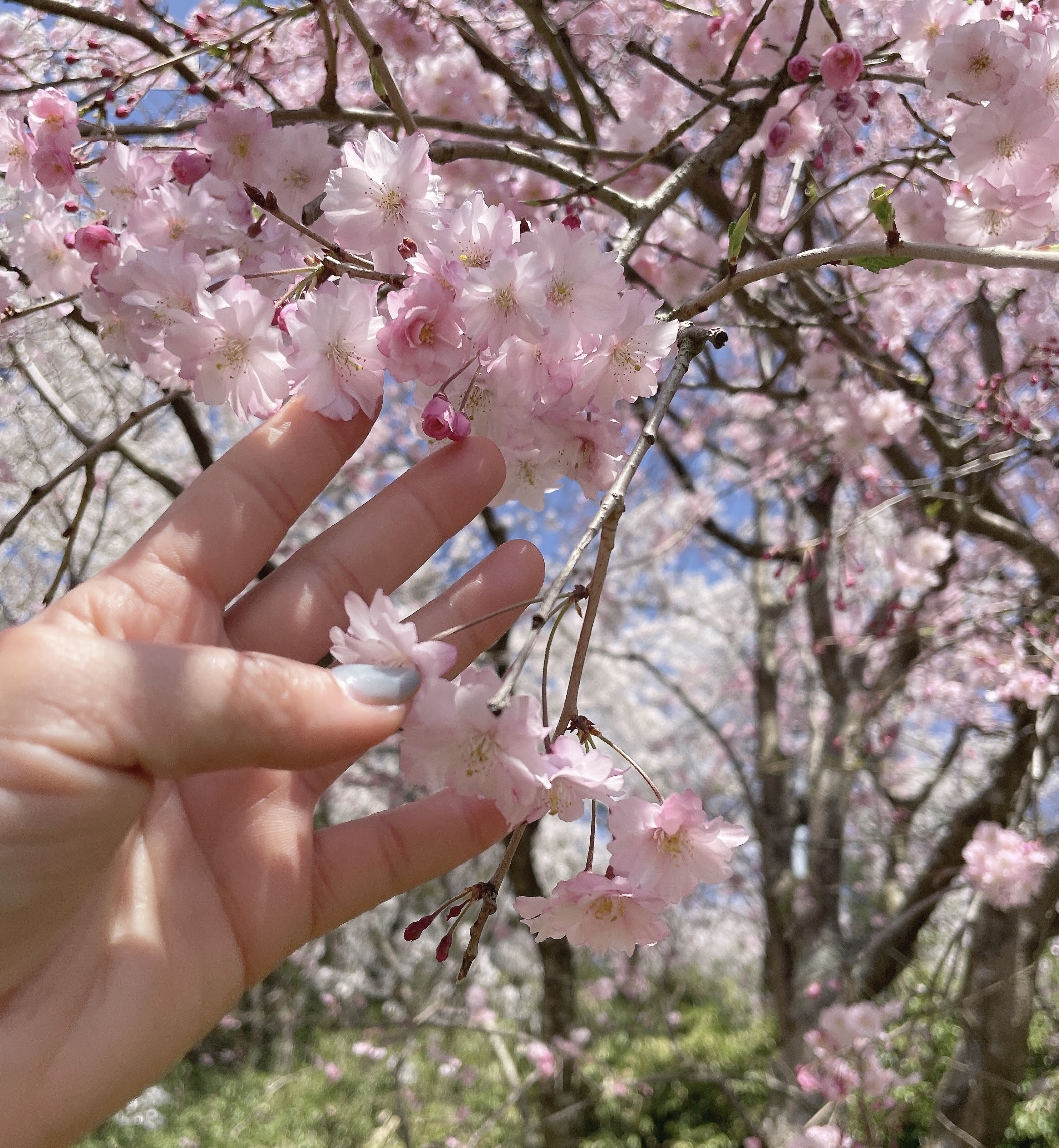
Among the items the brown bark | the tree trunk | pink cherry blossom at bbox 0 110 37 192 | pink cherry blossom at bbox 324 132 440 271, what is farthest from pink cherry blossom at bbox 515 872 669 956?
the tree trunk

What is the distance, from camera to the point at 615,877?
97cm

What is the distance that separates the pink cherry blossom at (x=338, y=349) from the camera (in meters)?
1.00

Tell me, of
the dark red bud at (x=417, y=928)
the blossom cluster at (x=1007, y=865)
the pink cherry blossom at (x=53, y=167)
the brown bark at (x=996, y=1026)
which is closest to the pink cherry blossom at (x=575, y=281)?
the dark red bud at (x=417, y=928)

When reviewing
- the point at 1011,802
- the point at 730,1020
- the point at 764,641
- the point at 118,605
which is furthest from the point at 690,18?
the point at 730,1020

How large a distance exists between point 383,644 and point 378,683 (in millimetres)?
39

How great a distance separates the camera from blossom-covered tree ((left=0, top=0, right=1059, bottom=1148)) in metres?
1.00

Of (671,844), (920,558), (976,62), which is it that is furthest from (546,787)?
(920,558)

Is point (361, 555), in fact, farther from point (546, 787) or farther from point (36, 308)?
point (36, 308)

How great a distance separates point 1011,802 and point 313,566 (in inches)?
129

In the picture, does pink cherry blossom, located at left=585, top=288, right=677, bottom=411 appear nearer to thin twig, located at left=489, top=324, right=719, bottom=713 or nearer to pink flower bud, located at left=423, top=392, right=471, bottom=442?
thin twig, located at left=489, top=324, right=719, bottom=713

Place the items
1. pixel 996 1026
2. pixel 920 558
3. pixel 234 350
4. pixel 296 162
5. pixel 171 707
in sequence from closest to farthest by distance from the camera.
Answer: pixel 171 707 → pixel 234 350 → pixel 296 162 → pixel 996 1026 → pixel 920 558

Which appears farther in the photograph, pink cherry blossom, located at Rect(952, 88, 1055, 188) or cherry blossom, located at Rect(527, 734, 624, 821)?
pink cherry blossom, located at Rect(952, 88, 1055, 188)

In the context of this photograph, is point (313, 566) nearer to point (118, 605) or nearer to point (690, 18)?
point (118, 605)

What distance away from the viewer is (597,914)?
3.19 feet
